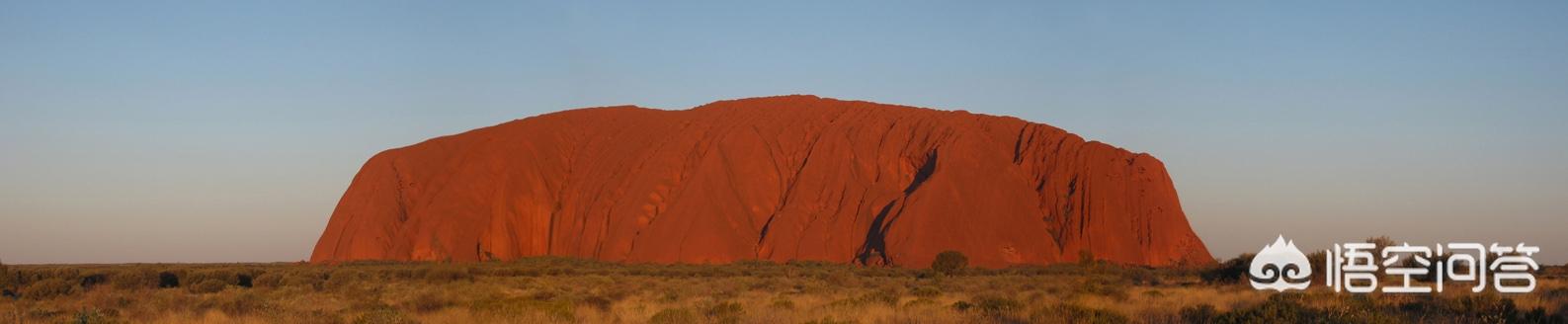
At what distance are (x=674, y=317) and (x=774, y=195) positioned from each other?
63.5 m

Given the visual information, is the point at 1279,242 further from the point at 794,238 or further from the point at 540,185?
the point at 540,185

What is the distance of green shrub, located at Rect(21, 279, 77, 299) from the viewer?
33081 mm

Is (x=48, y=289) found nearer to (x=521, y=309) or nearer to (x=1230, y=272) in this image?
(x=521, y=309)

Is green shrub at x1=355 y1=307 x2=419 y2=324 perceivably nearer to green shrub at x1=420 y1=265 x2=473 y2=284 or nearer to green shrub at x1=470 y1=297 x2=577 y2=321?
green shrub at x1=470 y1=297 x2=577 y2=321

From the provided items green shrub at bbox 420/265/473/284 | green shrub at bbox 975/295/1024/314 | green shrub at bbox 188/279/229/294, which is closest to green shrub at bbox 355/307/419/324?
green shrub at bbox 975/295/1024/314

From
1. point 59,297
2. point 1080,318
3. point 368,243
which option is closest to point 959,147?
point 368,243

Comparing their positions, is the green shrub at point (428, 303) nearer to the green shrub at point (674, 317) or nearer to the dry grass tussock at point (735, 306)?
the dry grass tussock at point (735, 306)

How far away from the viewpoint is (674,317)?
18422mm

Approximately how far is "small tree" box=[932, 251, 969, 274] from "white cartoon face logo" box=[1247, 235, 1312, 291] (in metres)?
22.8

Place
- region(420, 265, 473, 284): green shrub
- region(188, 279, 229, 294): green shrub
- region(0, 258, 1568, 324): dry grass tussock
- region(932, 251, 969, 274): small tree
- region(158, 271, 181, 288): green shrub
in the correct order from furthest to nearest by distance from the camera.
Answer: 1. region(932, 251, 969, 274): small tree
2. region(420, 265, 473, 284): green shrub
3. region(158, 271, 181, 288): green shrub
4. region(188, 279, 229, 294): green shrub
5. region(0, 258, 1568, 324): dry grass tussock

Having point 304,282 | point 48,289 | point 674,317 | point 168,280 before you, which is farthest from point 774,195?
point 674,317

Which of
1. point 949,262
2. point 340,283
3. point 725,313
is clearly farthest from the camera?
point 949,262

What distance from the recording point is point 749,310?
20844 millimetres

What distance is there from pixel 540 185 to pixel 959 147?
2853 cm
